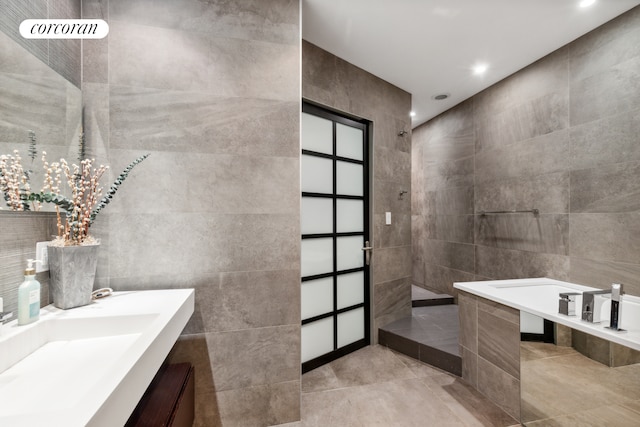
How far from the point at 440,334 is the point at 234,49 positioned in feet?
9.72

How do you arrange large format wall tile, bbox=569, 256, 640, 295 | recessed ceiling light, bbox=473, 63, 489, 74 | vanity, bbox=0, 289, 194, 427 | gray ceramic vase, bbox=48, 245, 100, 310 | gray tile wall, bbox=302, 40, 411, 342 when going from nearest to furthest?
vanity, bbox=0, 289, 194, 427 < gray ceramic vase, bbox=48, 245, 100, 310 < large format wall tile, bbox=569, 256, 640, 295 < gray tile wall, bbox=302, 40, 411, 342 < recessed ceiling light, bbox=473, 63, 489, 74

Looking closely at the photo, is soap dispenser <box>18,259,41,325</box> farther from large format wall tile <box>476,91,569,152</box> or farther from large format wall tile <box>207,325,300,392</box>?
large format wall tile <box>476,91,569,152</box>

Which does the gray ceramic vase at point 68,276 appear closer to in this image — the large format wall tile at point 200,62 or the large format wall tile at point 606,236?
the large format wall tile at point 200,62

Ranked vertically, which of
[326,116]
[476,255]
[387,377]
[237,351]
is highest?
[326,116]

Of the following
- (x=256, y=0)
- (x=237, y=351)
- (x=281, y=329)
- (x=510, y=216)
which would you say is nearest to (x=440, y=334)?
(x=510, y=216)

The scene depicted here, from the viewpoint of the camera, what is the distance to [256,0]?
1.70 m

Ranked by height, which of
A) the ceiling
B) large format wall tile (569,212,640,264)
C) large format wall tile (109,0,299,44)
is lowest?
large format wall tile (569,212,640,264)

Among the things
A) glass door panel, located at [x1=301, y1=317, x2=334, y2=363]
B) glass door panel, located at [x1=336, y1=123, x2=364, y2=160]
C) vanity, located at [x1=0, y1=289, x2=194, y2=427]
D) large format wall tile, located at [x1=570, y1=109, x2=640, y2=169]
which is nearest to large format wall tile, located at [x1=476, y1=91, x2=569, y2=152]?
large format wall tile, located at [x1=570, y1=109, x2=640, y2=169]

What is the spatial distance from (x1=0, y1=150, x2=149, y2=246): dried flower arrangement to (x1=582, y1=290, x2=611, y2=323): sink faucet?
2573 millimetres

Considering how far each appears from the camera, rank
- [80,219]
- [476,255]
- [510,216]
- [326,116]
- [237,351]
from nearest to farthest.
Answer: [80,219]
[237,351]
[326,116]
[510,216]
[476,255]

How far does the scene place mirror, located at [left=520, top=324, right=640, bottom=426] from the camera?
130 cm

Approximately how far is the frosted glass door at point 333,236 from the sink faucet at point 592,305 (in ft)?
5.46

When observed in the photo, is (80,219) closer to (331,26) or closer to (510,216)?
(331,26)

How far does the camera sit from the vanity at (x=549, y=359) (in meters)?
1.33
